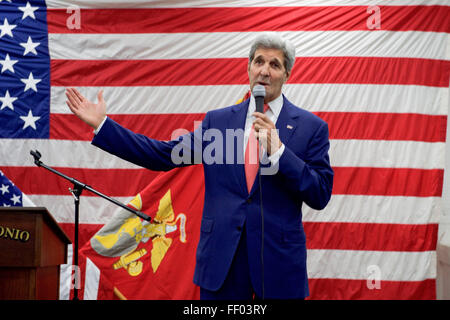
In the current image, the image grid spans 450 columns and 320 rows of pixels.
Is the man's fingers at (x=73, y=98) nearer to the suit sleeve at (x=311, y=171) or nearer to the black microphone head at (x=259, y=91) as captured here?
the black microphone head at (x=259, y=91)

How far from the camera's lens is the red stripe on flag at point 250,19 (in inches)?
126

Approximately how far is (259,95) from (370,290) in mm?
2247

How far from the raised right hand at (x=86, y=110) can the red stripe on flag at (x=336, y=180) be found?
176 cm

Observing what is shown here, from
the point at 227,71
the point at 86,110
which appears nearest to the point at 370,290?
the point at 227,71

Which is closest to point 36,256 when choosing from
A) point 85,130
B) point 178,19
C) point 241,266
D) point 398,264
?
point 85,130

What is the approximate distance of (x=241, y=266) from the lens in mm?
1446

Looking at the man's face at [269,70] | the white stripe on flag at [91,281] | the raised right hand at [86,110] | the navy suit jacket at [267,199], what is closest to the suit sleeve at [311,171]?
the navy suit jacket at [267,199]

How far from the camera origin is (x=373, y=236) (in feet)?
10.4

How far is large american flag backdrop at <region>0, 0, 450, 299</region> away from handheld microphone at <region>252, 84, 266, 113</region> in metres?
1.81

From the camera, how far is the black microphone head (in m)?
1.45

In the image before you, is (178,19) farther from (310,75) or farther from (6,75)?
(6,75)

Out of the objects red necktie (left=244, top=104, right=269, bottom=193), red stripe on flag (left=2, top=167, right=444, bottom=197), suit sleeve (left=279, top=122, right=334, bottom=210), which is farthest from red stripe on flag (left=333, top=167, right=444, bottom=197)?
red necktie (left=244, top=104, right=269, bottom=193)

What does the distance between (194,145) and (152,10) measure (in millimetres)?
2011
